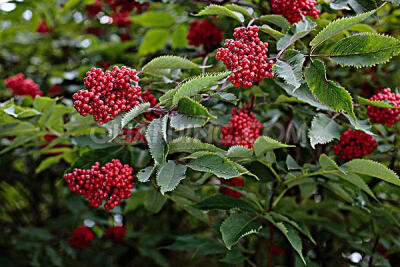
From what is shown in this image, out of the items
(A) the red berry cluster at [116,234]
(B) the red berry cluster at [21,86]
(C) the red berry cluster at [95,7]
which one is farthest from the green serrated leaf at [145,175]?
(C) the red berry cluster at [95,7]

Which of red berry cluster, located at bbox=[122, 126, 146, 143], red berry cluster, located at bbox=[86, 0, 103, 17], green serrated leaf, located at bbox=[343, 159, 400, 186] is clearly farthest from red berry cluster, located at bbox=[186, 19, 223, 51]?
red berry cluster, located at bbox=[86, 0, 103, 17]

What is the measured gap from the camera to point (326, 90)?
1244 millimetres

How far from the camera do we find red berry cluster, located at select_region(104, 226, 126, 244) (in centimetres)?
287

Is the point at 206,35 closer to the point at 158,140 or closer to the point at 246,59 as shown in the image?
the point at 246,59

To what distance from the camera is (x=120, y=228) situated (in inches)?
114

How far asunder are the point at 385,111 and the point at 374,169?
34 cm

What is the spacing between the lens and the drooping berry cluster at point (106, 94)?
47.7 inches

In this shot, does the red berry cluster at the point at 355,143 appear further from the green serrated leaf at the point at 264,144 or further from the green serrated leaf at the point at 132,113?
the green serrated leaf at the point at 132,113

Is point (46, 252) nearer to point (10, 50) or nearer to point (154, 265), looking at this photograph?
point (154, 265)

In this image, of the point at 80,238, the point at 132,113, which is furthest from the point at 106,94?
the point at 80,238

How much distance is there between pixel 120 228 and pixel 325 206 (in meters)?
1.43

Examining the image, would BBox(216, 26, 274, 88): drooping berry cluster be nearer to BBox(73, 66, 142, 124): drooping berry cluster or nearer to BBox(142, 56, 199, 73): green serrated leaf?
BBox(142, 56, 199, 73): green serrated leaf

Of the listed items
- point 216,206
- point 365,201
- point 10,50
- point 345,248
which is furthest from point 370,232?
point 10,50

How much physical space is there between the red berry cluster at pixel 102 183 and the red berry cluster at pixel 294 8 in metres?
0.81
